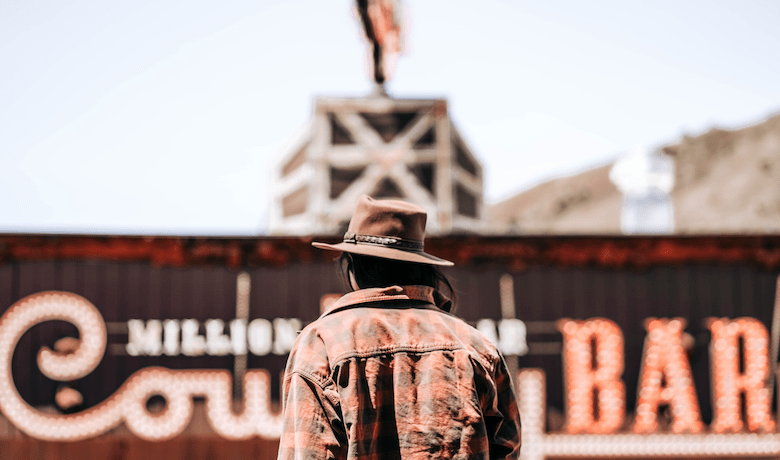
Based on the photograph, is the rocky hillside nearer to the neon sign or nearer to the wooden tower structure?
the wooden tower structure

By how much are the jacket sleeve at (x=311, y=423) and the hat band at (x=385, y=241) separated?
0.54 m

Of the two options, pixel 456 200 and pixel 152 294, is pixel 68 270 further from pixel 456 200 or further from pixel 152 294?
pixel 456 200

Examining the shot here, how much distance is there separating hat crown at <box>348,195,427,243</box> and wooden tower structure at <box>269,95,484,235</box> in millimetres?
7480

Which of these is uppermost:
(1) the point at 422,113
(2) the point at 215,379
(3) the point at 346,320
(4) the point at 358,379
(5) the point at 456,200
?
(1) the point at 422,113

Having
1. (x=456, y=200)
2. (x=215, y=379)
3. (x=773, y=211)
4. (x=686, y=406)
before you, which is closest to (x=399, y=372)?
(x=215, y=379)

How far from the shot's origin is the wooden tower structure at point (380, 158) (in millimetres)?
10039

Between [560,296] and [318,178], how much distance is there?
471 centimetres

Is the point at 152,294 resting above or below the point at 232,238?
below

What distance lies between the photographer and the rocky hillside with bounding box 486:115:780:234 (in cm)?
5953

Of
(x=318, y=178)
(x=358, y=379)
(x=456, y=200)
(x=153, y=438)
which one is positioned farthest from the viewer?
(x=456, y=200)

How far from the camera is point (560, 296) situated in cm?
691

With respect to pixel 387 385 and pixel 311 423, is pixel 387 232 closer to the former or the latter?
pixel 387 385

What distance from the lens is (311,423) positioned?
2.03 metres

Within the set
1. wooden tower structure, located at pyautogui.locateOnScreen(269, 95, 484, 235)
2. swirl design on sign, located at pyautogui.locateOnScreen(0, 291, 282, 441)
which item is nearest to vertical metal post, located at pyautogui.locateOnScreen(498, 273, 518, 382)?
swirl design on sign, located at pyautogui.locateOnScreen(0, 291, 282, 441)
